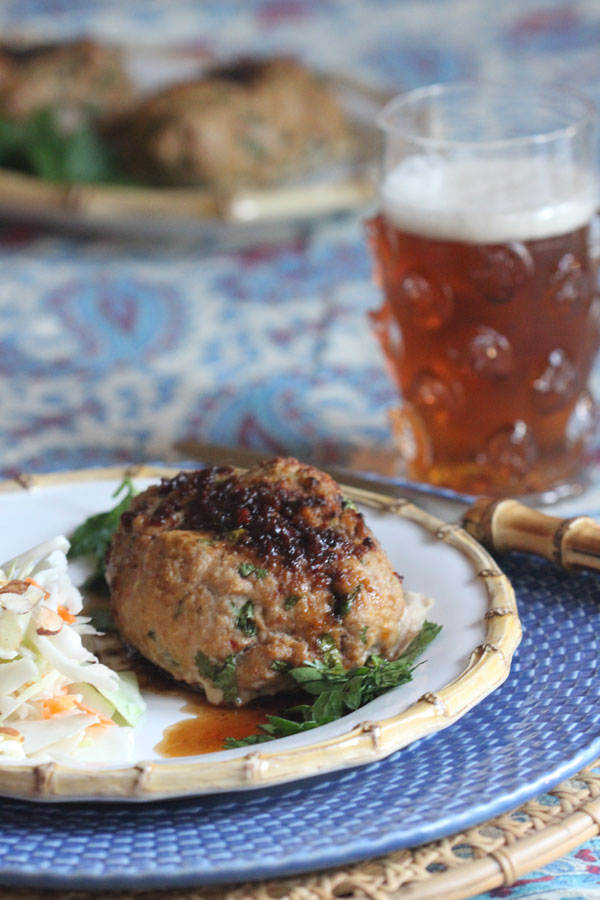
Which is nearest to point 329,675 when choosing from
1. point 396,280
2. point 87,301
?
point 396,280

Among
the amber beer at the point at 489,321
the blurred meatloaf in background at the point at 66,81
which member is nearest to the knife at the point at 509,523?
the amber beer at the point at 489,321

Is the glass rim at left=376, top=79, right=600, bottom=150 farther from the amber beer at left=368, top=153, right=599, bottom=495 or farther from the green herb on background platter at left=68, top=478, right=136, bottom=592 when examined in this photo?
the green herb on background platter at left=68, top=478, right=136, bottom=592

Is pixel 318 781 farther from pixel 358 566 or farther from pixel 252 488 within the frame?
pixel 252 488

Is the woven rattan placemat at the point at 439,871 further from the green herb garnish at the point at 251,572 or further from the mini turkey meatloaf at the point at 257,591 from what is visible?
the green herb garnish at the point at 251,572

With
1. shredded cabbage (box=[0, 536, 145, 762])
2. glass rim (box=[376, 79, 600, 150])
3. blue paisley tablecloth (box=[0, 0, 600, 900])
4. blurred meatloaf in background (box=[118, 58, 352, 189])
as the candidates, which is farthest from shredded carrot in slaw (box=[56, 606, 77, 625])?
blurred meatloaf in background (box=[118, 58, 352, 189])

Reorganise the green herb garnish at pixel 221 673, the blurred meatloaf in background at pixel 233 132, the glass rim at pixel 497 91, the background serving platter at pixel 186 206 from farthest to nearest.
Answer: the blurred meatloaf in background at pixel 233 132, the background serving platter at pixel 186 206, the glass rim at pixel 497 91, the green herb garnish at pixel 221 673

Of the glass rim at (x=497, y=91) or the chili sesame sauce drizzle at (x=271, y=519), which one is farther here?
the glass rim at (x=497, y=91)

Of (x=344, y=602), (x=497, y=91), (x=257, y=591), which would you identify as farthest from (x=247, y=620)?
(x=497, y=91)

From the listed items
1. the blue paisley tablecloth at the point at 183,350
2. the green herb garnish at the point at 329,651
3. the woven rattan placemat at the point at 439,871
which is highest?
the green herb garnish at the point at 329,651
